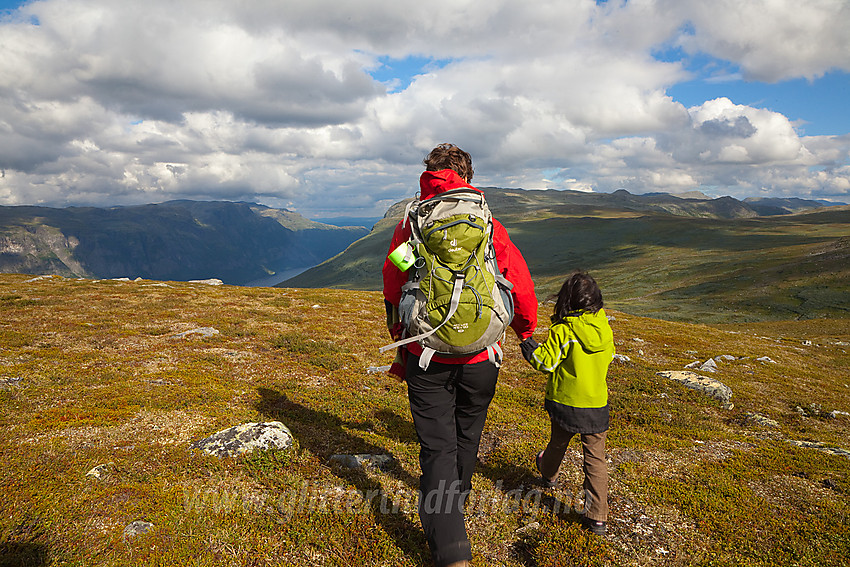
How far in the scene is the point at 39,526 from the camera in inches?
234

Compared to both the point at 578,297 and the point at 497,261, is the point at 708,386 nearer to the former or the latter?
the point at 578,297

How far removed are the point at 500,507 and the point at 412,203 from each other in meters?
Answer: 6.25

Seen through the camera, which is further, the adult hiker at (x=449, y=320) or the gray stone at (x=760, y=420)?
the gray stone at (x=760, y=420)

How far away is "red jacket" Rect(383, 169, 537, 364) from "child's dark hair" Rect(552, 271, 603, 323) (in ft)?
4.32

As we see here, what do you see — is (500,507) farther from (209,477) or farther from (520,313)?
(209,477)

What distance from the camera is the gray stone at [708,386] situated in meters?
16.0

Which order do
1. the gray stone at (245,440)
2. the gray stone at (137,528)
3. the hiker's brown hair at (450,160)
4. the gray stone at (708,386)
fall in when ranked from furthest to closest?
the gray stone at (708,386) < the gray stone at (245,440) < the gray stone at (137,528) < the hiker's brown hair at (450,160)

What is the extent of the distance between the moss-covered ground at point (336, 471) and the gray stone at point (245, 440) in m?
0.33

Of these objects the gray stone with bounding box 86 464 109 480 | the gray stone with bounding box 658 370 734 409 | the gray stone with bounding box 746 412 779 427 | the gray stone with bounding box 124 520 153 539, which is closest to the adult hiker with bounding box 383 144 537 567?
the gray stone with bounding box 124 520 153 539

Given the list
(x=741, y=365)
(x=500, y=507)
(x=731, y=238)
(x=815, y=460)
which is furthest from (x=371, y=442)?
(x=731, y=238)

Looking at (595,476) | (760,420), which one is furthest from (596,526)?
(760,420)

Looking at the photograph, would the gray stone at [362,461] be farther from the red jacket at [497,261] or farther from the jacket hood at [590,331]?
the jacket hood at [590,331]

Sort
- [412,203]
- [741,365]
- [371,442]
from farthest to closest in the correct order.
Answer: [741,365] < [371,442] < [412,203]

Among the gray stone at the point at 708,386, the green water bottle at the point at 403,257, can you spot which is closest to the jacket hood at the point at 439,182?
the green water bottle at the point at 403,257
